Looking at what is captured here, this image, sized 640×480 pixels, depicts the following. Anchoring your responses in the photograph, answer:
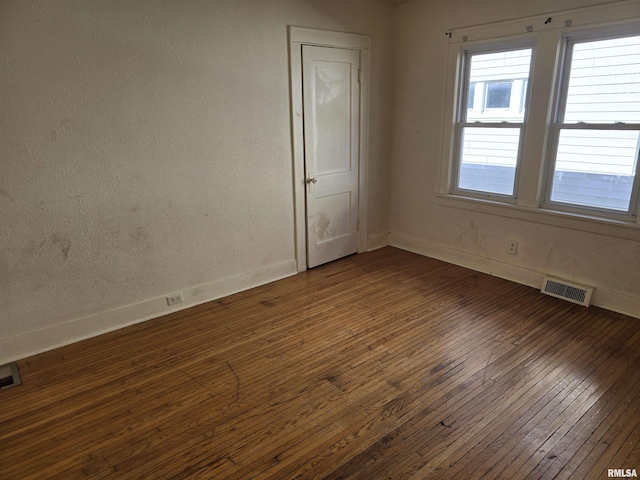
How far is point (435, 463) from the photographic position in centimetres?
197

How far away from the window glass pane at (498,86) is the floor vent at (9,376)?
14.0ft

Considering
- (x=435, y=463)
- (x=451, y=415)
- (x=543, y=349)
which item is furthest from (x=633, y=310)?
(x=435, y=463)

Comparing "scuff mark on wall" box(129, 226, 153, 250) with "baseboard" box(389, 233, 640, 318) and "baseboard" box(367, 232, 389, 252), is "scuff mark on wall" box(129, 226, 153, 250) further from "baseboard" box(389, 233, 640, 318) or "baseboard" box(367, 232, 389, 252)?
"baseboard" box(389, 233, 640, 318)

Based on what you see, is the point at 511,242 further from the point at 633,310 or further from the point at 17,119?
the point at 17,119

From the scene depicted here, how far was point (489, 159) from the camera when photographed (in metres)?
4.11

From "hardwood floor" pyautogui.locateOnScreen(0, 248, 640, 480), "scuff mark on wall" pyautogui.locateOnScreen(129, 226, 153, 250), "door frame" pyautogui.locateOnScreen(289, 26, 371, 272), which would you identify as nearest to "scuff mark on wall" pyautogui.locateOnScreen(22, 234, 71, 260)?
"scuff mark on wall" pyautogui.locateOnScreen(129, 226, 153, 250)

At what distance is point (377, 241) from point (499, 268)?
1.44m

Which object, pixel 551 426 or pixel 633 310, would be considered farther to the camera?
pixel 633 310

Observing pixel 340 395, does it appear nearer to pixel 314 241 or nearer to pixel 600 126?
pixel 314 241

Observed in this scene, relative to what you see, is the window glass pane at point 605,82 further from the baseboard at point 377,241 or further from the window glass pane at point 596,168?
the baseboard at point 377,241

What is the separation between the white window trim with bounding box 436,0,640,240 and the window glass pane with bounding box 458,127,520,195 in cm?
11

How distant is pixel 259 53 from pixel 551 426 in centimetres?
336

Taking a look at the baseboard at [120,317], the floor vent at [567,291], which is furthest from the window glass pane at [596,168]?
the baseboard at [120,317]

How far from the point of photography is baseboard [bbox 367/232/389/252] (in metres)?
4.98
